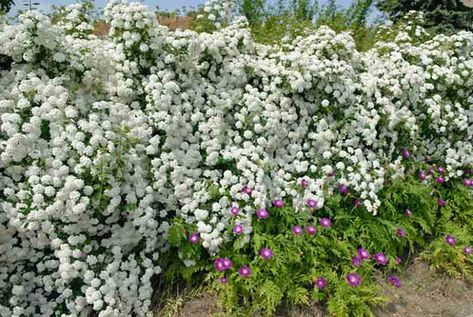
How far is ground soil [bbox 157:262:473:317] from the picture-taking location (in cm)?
417

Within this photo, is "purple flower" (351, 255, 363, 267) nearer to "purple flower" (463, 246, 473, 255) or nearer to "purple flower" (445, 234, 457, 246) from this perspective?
"purple flower" (445, 234, 457, 246)

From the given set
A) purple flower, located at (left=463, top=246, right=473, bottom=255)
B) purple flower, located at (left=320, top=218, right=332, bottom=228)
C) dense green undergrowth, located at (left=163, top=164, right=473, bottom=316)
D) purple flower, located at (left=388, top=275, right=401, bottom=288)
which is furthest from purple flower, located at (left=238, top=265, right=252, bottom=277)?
purple flower, located at (left=463, top=246, right=473, bottom=255)

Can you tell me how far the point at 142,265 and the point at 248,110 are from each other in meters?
1.66

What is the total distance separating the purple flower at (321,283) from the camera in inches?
165

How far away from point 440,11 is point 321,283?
26.1ft

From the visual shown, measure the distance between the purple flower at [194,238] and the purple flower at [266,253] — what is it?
20.5 inches

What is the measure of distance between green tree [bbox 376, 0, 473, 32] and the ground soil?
6557 mm

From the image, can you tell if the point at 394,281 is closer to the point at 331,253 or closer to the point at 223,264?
the point at 331,253

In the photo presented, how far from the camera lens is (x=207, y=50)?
4688mm

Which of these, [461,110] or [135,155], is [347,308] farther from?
[461,110]

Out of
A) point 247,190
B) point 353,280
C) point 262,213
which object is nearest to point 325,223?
point 353,280

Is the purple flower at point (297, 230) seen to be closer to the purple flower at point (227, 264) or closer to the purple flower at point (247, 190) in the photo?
the purple flower at point (247, 190)

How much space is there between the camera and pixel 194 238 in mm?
4105

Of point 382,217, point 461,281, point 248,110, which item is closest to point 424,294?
point 461,281
